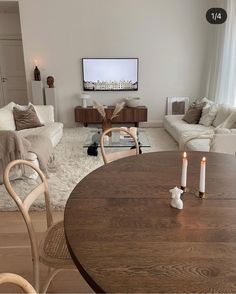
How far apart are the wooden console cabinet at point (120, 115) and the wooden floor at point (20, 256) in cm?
360

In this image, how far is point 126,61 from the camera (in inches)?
232

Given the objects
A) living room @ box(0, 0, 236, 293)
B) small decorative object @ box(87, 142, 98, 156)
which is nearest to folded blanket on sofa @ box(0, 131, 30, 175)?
living room @ box(0, 0, 236, 293)

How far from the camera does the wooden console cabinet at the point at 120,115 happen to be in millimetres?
5859

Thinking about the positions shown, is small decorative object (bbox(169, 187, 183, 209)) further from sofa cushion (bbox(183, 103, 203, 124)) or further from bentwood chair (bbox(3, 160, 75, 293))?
sofa cushion (bbox(183, 103, 203, 124))

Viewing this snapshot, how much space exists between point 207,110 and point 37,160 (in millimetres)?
3102

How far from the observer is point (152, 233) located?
1.02 meters

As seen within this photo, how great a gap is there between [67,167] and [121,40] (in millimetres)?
3515

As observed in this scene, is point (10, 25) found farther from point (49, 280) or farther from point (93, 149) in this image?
point (49, 280)

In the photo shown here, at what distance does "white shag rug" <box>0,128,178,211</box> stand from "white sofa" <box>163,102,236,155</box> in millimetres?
368

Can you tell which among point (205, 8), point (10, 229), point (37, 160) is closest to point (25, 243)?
point (10, 229)

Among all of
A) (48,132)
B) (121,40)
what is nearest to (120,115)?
(121,40)

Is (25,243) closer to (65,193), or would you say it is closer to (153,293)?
(65,193)

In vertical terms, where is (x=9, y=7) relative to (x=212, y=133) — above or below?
above

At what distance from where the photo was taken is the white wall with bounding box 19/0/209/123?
18.3 feet
